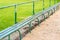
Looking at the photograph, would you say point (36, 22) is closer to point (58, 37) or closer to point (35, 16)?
point (35, 16)

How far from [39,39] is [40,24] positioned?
2.82 m

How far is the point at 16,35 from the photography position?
7977mm

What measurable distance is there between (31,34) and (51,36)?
77 centimetres

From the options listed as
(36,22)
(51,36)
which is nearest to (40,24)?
(36,22)

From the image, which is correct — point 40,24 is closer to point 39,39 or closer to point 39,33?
point 39,33

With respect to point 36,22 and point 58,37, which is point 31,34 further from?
point 36,22

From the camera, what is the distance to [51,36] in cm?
841

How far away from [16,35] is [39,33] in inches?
48.1

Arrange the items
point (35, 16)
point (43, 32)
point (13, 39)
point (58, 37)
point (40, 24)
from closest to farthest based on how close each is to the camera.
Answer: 1. point (13, 39)
2. point (58, 37)
3. point (43, 32)
4. point (35, 16)
5. point (40, 24)

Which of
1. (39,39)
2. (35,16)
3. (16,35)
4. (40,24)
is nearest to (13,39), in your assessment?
(16,35)

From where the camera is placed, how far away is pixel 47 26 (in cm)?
1032

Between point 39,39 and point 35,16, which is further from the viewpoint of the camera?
point 35,16

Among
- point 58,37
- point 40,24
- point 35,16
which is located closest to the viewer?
point 58,37

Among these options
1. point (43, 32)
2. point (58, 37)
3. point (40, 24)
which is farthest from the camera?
point (40, 24)
